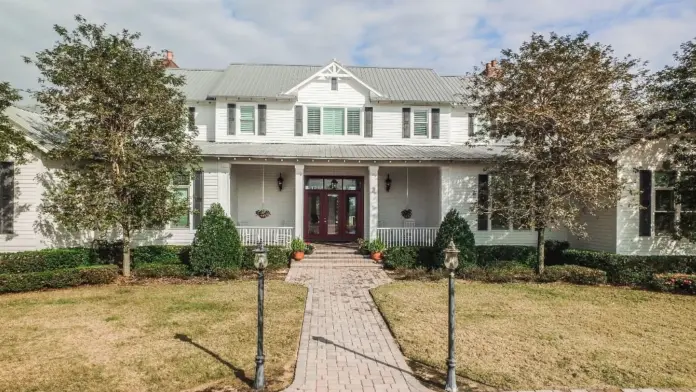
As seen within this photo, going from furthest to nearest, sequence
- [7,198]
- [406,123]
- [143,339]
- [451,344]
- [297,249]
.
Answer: [406,123] < [297,249] < [7,198] < [143,339] < [451,344]

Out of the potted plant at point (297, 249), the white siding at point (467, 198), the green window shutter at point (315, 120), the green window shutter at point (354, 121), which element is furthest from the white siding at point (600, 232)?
the green window shutter at point (315, 120)

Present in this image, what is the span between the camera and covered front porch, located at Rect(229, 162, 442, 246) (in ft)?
61.2

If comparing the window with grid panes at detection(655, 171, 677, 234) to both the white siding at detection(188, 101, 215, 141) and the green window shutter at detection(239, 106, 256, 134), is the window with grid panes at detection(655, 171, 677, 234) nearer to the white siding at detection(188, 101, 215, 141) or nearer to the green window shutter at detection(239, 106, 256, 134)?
the green window shutter at detection(239, 106, 256, 134)

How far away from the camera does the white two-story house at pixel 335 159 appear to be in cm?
1609

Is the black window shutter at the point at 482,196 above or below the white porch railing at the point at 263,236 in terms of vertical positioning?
above

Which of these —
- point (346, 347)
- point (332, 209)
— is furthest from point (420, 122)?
point (346, 347)

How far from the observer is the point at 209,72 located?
2195 centimetres

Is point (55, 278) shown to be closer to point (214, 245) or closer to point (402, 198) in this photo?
point (214, 245)

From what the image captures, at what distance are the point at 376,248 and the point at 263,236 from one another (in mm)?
4938

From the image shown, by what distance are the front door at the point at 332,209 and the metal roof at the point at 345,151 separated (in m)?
2.10

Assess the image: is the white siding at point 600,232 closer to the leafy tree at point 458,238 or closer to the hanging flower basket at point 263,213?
the leafy tree at point 458,238

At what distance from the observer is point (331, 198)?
63.1ft

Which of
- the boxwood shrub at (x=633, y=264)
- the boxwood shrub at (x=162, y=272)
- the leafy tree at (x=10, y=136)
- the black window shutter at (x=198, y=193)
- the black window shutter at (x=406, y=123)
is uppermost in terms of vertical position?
the black window shutter at (x=406, y=123)

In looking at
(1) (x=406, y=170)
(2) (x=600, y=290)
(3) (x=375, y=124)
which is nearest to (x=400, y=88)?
(3) (x=375, y=124)
